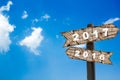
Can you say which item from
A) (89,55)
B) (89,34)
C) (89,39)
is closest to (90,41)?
(89,39)

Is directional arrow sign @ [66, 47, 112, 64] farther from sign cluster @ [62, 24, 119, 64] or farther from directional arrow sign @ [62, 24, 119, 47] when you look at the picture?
directional arrow sign @ [62, 24, 119, 47]

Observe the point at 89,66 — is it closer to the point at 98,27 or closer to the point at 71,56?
the point at 71,56

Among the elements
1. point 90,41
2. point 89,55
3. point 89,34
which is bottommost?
point 89,55

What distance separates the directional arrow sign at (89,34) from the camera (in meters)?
5.75

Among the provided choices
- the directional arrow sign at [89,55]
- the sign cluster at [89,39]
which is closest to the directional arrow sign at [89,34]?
the sign cluster at [89,39]

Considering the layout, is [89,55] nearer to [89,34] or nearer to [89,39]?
[89,39]

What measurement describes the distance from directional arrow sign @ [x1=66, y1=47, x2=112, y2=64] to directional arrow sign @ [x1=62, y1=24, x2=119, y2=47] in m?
0.17

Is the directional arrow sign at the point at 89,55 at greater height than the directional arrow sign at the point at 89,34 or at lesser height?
lesser

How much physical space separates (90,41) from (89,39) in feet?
0.18

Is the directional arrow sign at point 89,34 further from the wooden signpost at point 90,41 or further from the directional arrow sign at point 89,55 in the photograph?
the directional arrow sign at point 89,55

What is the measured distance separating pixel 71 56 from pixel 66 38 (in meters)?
0.45

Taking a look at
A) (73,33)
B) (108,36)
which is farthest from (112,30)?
(73,33)

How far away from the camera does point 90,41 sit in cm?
574

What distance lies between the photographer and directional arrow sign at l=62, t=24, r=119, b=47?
5.75 meters
